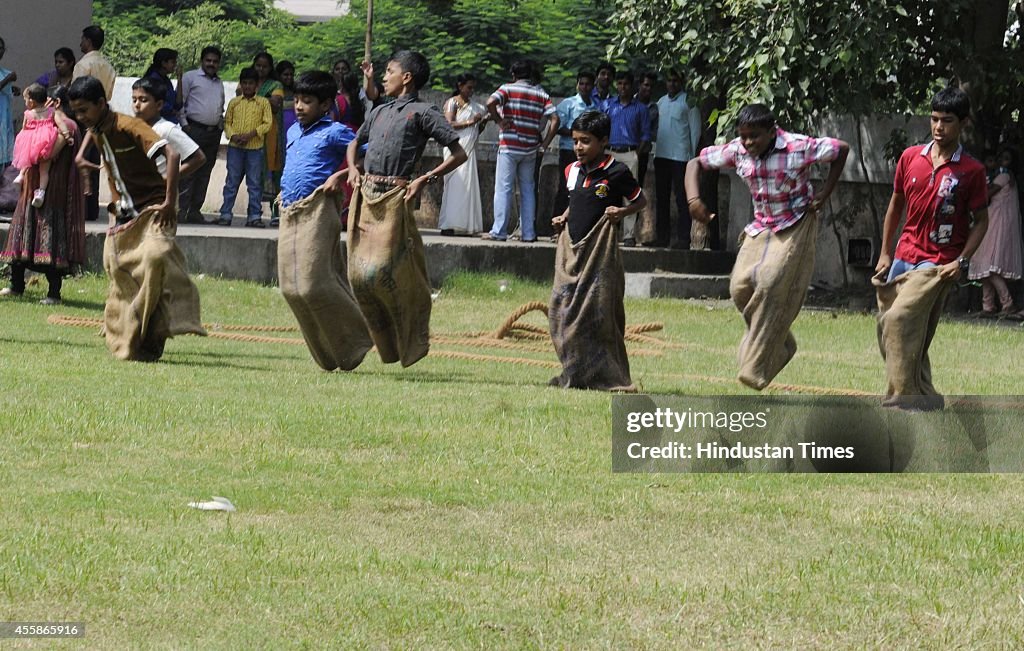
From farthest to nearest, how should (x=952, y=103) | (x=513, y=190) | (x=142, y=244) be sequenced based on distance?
(x=513, y=190), (x=142, y=244), (x=952, y=103)

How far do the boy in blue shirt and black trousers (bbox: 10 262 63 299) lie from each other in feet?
15.3

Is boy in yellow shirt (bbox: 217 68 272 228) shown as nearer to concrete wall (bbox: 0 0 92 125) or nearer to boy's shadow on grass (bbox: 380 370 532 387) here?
concrete wall (bbox: 0 0 92 125)

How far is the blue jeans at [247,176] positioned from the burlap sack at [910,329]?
10562 millimetres

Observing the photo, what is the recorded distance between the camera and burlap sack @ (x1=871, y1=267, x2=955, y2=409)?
9.60 metres

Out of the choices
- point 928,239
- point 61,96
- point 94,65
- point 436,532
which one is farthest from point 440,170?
point 94,65

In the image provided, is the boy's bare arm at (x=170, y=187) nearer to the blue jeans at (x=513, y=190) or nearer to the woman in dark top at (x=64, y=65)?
the woman in dark top at (x=64, y=65)

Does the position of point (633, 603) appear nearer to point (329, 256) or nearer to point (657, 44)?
point (329, 256)

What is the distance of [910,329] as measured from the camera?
9.67 m

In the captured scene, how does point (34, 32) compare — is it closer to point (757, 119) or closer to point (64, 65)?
point (64, 65)

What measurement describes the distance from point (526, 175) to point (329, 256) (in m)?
7.76

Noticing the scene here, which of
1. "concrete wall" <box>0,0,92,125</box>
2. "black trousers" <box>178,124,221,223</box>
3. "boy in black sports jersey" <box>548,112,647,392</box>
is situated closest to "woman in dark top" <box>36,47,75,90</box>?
"black trousers" <box>178,124,221,223</box>

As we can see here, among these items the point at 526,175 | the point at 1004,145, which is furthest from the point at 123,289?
the point at 1004,145

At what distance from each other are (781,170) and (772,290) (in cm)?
67

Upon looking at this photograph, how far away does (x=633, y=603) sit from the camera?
5508mm
